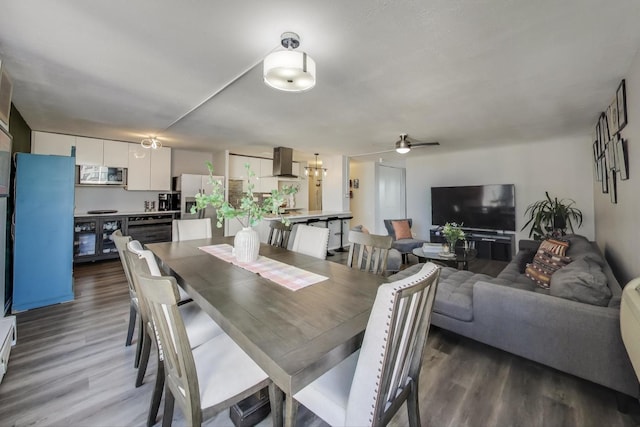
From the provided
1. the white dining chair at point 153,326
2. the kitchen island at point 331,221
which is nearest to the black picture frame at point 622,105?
the white dining chair at point 153,326

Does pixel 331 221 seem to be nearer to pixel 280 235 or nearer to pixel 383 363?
pixel 280 235

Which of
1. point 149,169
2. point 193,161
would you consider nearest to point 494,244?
point 193,161

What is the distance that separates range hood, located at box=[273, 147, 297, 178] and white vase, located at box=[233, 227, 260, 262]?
135 inches

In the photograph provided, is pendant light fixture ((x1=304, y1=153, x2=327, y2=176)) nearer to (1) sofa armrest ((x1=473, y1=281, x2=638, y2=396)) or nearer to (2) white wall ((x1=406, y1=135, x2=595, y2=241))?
(2) white wall ((x1=406, y1=135, x2=595, y2=241))

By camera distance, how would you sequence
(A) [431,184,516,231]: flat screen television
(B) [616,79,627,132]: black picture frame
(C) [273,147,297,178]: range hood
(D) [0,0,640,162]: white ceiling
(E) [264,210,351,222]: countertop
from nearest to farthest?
(D) [0,0,640,162]: white ceiling → (B) [616,79,627,132]: black picture frame → (E) [264,210,351,222]: countertop → (A) [431,184,516,231]: flat screen television → (C) [273,147,297,178]: range hood

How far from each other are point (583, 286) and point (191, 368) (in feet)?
7.88

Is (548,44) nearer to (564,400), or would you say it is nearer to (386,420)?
(564,400)

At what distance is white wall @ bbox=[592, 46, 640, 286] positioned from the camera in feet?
6.61

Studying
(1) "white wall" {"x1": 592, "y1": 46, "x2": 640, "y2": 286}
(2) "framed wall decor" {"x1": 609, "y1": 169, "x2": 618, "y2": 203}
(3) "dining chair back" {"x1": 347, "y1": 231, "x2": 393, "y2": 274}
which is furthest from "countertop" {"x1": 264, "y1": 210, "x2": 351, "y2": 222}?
(2) "framed wall decor" {"x1": 609, "y1": 169, "x2": 618, "y2": 203}

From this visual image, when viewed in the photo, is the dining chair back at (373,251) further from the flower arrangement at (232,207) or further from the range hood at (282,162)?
the range hood at (282,162)

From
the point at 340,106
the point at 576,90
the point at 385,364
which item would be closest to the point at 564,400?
the point at 385,364

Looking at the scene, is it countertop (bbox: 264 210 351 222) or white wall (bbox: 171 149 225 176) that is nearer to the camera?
countertop (bbox: 264 210 351 222)

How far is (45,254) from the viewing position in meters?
2.98

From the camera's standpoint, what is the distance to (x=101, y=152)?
4.79 meters
